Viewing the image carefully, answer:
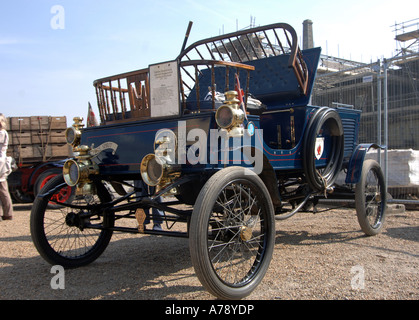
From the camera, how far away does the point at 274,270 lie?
3656 mm

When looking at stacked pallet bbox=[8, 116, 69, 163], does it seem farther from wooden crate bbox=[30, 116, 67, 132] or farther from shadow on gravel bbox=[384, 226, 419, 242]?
shadow on gravel bbox=[384, 226, 419, 242]

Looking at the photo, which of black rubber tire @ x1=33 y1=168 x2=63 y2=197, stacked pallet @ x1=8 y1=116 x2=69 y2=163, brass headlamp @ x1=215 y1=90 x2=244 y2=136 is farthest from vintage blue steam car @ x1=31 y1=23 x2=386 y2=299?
stacked pallet @ x1=8 y1=116 x2=69 y2=163

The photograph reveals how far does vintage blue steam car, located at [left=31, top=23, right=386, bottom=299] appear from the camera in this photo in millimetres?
3111

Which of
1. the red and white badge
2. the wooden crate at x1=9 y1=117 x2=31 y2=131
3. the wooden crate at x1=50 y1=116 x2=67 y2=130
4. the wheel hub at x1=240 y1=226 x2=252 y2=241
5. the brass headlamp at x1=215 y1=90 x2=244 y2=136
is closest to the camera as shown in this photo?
the brass headlamp at x1=215 y1=90 x2=244 y2=136

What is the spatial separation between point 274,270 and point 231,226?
0.89 m

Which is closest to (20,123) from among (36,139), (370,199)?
(36,139)

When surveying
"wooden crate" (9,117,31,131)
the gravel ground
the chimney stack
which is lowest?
the gravel ground

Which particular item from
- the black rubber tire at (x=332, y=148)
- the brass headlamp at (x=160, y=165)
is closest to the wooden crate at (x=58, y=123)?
the black rubber tire at (x=332, y=148)

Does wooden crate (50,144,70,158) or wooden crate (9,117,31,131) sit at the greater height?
wooden crate (9,117,31,131)

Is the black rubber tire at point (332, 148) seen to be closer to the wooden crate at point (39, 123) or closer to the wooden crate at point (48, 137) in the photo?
the wooden crate at point (48, 137)

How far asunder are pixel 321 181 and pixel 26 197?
295 inches

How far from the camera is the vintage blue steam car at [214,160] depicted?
3.11 meters

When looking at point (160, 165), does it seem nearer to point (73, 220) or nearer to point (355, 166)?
point (73, 220)

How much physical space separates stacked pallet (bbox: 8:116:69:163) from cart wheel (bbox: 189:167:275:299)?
24.0 ft
